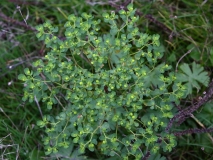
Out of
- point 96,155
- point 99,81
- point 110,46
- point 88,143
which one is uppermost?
point 110,46

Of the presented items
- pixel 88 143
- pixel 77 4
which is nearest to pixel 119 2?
pixel 77 4

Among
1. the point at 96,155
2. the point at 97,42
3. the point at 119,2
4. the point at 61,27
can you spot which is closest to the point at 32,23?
the point at 61,27

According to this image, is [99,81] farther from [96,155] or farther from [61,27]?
[61,27]

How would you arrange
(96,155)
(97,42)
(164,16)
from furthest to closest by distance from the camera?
(164,16), (96,155), (97,42)

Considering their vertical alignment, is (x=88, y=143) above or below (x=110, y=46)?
below

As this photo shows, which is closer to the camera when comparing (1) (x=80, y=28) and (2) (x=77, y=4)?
(1) (x=80, y=28)

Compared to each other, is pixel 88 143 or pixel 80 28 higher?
pixel 80 28

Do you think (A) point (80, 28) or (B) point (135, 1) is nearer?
(A) point (80, 28)

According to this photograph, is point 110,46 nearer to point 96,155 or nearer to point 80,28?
point 80,28

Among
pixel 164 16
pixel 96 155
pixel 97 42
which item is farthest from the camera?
pixel 164 16
